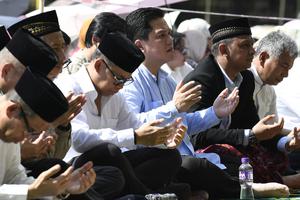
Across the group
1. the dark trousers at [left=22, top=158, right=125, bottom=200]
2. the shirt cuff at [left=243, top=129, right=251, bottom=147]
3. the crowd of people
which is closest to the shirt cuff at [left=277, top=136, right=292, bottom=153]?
the crowd of people

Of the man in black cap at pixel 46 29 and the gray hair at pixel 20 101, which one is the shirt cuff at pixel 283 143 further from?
the gray hair at pixel 20 101

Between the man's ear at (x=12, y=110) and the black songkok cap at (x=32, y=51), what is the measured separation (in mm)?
533

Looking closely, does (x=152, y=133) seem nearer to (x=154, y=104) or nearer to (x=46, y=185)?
(x=154, y=104)

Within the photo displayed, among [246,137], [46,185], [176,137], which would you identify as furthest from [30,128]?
[246,137]

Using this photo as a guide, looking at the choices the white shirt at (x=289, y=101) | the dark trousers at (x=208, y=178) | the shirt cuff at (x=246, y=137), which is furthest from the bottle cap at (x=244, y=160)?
the white shirt at (x=289, y=101)

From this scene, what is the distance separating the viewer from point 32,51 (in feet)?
17.3

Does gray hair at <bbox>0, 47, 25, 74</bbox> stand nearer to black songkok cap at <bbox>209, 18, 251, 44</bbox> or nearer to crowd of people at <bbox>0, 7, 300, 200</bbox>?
crowd of people at <bbox>0, 7, 300, 200</bbox>

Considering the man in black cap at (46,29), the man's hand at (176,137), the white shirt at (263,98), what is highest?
the man in black cap at (46,29)

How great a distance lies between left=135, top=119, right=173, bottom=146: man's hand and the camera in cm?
607


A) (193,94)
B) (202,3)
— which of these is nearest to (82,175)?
(193,94)

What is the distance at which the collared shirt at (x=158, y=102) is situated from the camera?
6805 millimetres

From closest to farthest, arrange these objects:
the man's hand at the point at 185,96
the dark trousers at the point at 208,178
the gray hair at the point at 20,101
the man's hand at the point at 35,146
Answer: the gray hair at the point at 20,101
the man's hand at the point at 35,146
the man's hand at the point at 185,96
the dark trousers at the point at 208,178

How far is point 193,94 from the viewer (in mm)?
6496

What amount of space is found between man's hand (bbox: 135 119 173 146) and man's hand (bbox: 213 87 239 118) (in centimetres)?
90
